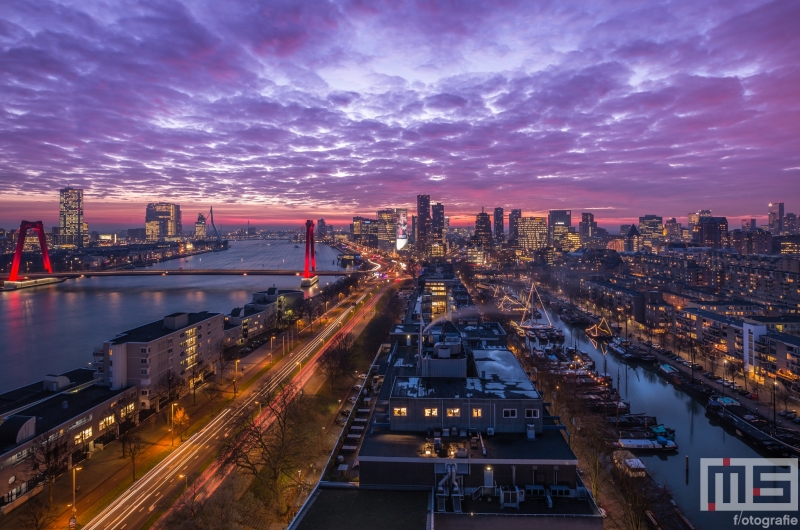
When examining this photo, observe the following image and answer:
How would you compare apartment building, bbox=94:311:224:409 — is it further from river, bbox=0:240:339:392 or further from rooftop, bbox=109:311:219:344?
river, bbox=0:240:339:392

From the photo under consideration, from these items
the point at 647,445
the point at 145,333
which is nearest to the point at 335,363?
the point at 145,333

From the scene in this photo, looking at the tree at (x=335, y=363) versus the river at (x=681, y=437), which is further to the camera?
the tree at (x=335, y=363)

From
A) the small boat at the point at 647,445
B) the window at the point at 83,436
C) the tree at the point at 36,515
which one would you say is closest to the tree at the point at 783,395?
the small boat at the point at 647,445

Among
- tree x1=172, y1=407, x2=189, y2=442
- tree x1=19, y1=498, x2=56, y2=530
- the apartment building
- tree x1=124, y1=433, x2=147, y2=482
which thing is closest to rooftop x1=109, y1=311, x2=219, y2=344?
the apartment building

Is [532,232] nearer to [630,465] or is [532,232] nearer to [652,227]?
[652,227]

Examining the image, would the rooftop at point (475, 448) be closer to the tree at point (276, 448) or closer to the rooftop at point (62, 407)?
the tree at point (276, 448)

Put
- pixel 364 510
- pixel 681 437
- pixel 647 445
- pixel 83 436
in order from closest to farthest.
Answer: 1. pixel 364 510
2. pixel 83 436
3. pixel 647 445
4. pixel 681 437

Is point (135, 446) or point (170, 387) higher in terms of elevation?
point (170, 387)
